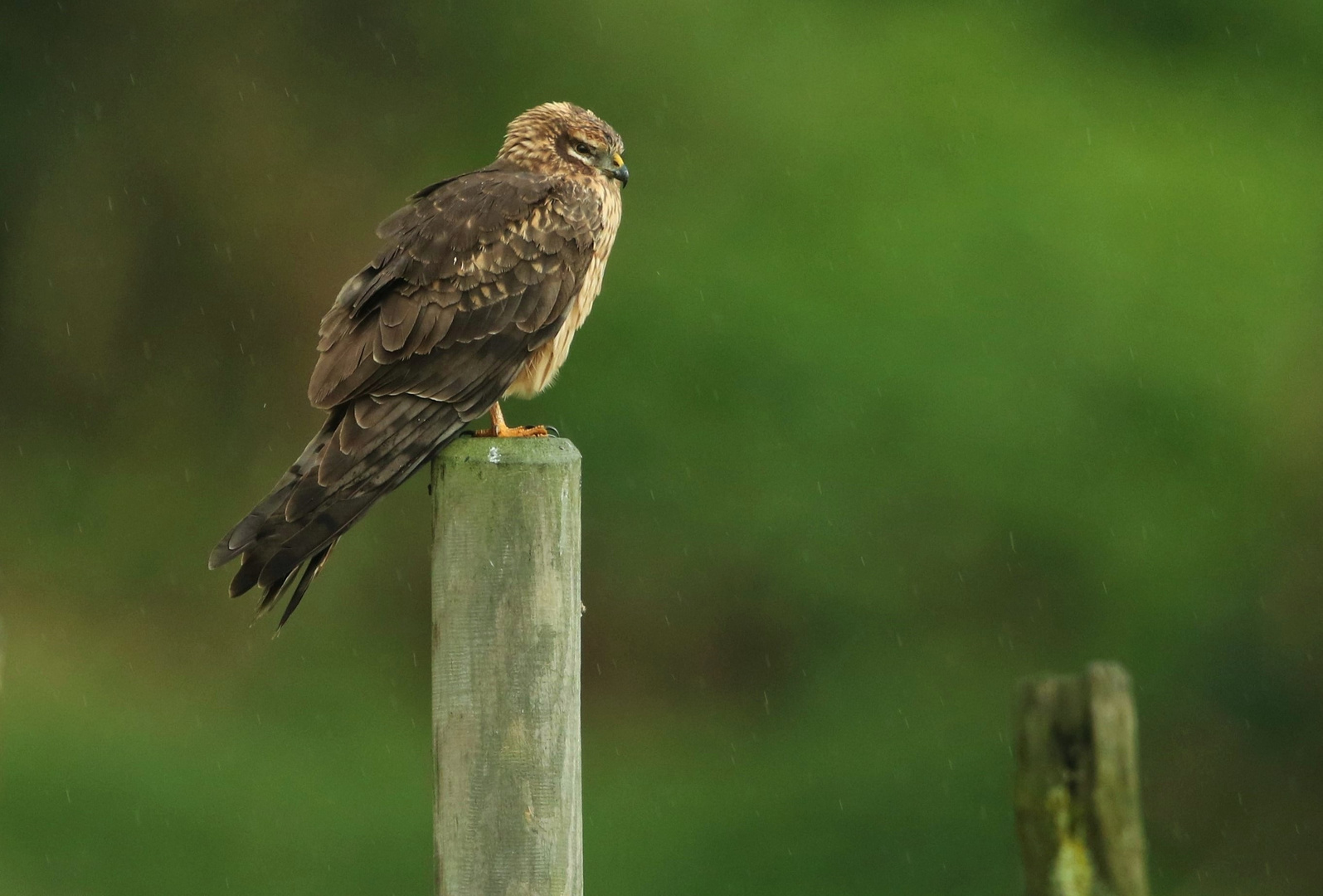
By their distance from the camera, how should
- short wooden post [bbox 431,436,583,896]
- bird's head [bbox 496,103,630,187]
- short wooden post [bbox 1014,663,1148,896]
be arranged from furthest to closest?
bird's head [bbox 496,103,630,187] < short wooden post [bbox 1014,663,1148,896] < short wooden post [bbox 431,436,583,896]

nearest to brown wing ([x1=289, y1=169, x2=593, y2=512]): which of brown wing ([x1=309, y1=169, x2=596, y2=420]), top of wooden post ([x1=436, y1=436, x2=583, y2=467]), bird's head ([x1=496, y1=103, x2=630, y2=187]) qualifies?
brown wing ([x1=309, y1=169, x2=596, y2=420])

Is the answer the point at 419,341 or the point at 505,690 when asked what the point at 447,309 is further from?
the point at 505,690

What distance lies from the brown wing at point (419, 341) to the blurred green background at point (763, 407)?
12.7ft

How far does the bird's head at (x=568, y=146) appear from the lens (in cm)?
471

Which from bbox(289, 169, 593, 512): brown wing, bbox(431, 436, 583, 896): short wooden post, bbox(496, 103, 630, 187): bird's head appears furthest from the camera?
bbox(496, 103, 630, 187): bird's head

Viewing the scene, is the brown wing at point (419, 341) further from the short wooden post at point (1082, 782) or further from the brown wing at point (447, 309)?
the short wooden post at point (1082, 782)

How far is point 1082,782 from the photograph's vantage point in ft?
12.5

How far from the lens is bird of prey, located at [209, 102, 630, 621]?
321 cm

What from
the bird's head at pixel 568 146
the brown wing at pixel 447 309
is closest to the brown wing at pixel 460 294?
the brown wing at pixel 447 309

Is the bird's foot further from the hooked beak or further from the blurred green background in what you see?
the blurred green background

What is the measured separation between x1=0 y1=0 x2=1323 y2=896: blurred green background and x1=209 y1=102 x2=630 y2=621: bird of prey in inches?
144

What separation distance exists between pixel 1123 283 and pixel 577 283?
15.7 ft

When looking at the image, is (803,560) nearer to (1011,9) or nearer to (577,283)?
(1011,9)

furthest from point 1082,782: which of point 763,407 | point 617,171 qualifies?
point 763,407
